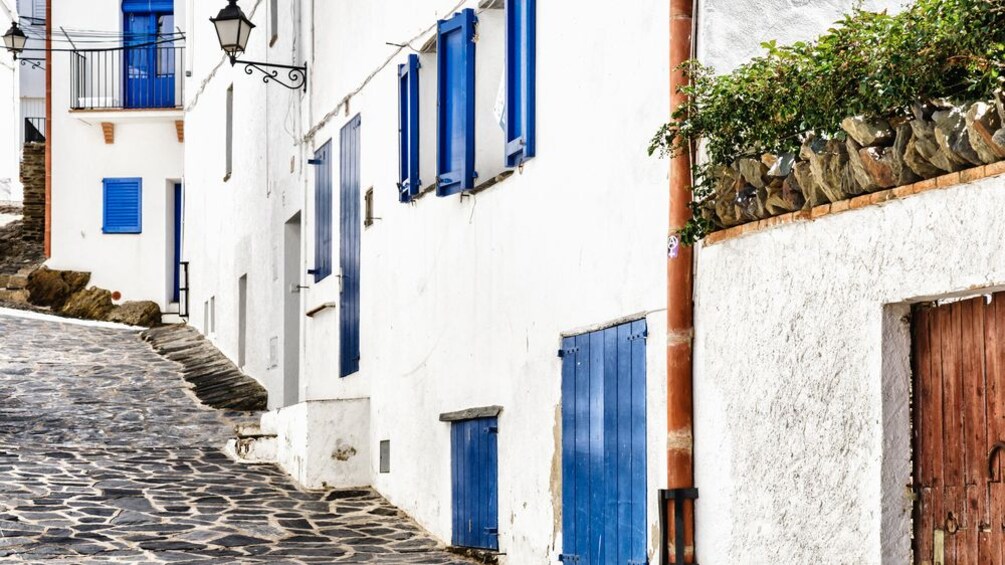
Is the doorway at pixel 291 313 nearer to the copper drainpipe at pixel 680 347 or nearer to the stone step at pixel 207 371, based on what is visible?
the stone step at pixel 207 371

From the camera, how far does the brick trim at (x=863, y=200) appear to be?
208 inches

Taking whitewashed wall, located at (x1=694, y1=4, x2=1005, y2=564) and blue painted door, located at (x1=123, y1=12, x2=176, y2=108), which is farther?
blue painted door, located at (x1=123, y1=12, x2=176, y2=108)

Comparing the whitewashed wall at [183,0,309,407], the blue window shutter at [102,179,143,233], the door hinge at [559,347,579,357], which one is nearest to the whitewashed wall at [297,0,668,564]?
the door hinge at [559,347,579,357]

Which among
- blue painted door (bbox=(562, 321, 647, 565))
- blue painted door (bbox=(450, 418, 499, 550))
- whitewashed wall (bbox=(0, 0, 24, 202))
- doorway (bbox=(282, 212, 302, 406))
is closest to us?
blue painted door (bbox=(562, 321, 647, 565))

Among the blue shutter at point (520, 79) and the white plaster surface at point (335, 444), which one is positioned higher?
the blue shutter at point (520, 79)

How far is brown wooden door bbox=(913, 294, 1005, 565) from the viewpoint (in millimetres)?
5422

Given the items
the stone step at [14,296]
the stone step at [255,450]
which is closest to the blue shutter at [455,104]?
the stone step at [255,450]

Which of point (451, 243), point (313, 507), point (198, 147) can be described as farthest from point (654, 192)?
point (198, 147)

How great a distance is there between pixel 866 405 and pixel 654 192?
6.82 ft

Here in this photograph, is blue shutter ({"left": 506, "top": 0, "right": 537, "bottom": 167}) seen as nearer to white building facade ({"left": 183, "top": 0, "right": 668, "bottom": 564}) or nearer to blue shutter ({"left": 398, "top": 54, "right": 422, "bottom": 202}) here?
white building facade ({"left": 183, "top": 0, "right": 668, "bottom": 564})

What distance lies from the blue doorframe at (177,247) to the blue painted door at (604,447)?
63.6ft

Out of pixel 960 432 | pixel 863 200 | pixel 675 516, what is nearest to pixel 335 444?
pixel 675 516

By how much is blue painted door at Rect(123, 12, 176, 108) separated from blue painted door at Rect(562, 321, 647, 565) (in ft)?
67.8

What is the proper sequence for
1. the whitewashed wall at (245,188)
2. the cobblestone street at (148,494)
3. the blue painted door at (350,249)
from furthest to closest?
the whitewashed wall at (245,188) → the blue painted door at (350,249) → the cobblestone street at (148,494)
